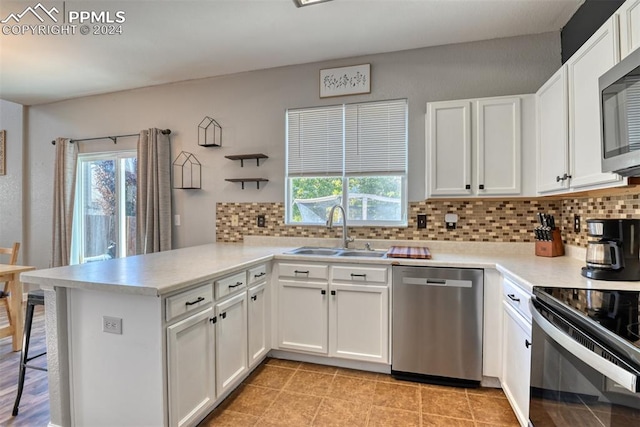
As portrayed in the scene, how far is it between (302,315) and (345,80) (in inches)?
84.6

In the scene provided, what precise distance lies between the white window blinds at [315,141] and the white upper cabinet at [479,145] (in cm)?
88

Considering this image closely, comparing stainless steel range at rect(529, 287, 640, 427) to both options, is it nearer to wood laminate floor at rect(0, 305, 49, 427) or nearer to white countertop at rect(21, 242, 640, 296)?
white countertop at rect(21, 242, 640, 296)

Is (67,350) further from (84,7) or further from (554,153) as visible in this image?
(554,153)

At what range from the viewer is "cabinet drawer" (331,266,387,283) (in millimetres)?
2303

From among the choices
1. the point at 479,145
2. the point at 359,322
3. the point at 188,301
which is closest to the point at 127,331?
the point at 188,301

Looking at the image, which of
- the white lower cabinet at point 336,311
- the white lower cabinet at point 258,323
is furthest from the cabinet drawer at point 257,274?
the white lower cabinet at point 336,311

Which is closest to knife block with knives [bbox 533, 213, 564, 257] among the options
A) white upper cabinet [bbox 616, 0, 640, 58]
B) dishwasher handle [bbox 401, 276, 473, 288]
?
dishwasher handle [bbox 401, 276, 473, 288]

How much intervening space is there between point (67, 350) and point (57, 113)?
150 inches

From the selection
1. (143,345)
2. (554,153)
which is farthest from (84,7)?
(554,153)

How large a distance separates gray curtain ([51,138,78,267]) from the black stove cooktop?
4.80 m

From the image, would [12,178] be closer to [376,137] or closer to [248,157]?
[248,157]

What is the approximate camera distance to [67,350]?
1.65 metres

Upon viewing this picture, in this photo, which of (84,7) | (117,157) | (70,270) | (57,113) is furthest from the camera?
(57,113)

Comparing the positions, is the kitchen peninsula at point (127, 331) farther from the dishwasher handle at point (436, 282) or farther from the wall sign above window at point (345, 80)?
the wall sign above window at point (345, 80)
